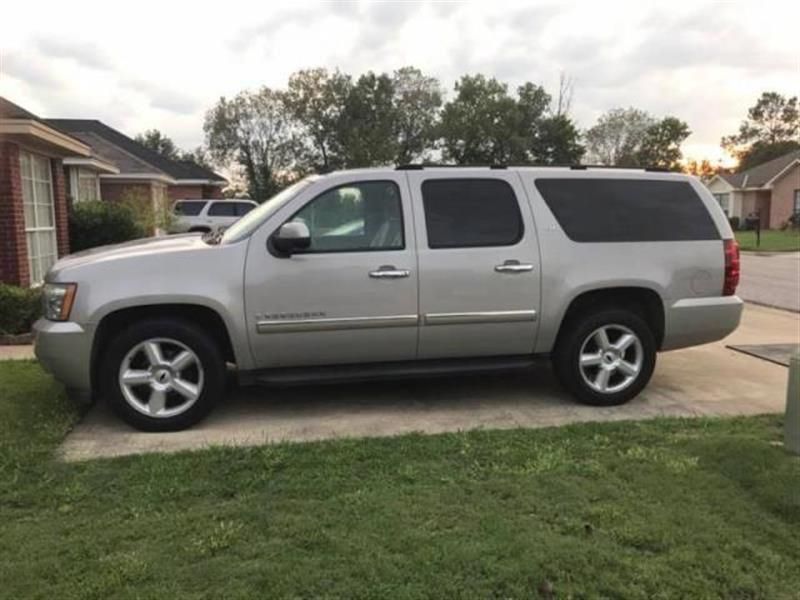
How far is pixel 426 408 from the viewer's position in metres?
5.92

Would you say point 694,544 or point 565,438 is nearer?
point 694,544

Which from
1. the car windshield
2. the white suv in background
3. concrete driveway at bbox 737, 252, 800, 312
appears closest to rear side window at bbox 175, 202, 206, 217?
the white suv in background

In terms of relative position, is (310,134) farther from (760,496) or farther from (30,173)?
(760,496)

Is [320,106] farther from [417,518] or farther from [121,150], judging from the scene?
[417,518]

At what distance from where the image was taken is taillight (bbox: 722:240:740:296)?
243 inches

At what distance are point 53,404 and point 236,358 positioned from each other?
1631 mm

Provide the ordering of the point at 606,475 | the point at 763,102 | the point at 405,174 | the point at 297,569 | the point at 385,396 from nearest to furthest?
the point at 297,569 < the point at 606,475 < the point at 405,174 < the point at 385,396 < the point at 763,102

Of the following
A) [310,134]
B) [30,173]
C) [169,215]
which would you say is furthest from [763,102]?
[30,173]

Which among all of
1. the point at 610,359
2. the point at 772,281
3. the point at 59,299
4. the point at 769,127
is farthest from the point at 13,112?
the point at 769,127

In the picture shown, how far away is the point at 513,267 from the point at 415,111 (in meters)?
64.0

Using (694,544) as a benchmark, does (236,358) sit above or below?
above

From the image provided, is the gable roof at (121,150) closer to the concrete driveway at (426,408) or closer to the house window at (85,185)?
the house window at (85,185)

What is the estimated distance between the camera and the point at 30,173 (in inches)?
464

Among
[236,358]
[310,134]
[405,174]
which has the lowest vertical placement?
[236,358]
